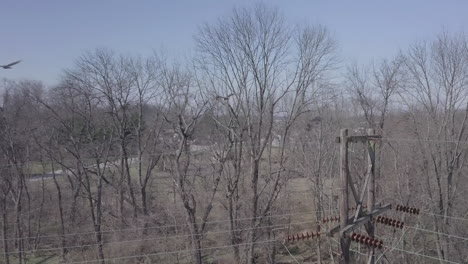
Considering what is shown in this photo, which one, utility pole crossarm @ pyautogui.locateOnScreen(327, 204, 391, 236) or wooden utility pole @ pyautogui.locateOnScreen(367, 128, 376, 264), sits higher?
wooden utility pole @ pyautogui.locateOnScreen(367, 128, 376, 264)

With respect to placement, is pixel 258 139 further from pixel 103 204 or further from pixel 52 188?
pixel 52 188

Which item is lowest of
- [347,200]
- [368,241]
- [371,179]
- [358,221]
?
[368,241]

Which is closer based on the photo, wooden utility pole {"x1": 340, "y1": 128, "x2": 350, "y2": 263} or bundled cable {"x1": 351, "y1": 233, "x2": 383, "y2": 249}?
bundled cable {"x1": 351, "y1": 233, "x2": 383, "y2": 249}

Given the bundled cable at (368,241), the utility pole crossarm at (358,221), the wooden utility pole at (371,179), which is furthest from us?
the wooden utility pole at (371,179)

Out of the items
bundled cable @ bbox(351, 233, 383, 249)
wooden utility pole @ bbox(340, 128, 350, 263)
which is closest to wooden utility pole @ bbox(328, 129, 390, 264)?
wooden utility pole @ bbox(340, 128, 350, 263)

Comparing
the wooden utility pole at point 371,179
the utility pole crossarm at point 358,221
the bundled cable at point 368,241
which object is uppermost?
the wooden utility pole at point 371,179

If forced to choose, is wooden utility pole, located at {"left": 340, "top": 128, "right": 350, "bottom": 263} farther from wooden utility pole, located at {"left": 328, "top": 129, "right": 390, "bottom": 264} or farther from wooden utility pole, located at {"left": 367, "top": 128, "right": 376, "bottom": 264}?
wooden utility pole, located at {"left": 367, "top": 128, "right": 376, "bottom": 264}

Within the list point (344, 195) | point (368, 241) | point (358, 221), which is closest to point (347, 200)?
point (344, 195)

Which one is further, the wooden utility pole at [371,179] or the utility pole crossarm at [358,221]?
the wooden utility pole at [371,179]

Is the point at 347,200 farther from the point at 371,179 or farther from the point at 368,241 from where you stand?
the point at 371,179

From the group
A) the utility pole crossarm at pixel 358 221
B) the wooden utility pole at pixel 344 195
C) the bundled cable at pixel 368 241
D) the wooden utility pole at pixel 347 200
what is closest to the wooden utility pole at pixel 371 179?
the wooden utility pole at pixel 347 200

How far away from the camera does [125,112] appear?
28.0 meters

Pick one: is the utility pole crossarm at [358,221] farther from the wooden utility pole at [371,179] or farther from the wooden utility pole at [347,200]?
the wooden utility pole at [371,179]

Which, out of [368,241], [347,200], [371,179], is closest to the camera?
[368,241]
